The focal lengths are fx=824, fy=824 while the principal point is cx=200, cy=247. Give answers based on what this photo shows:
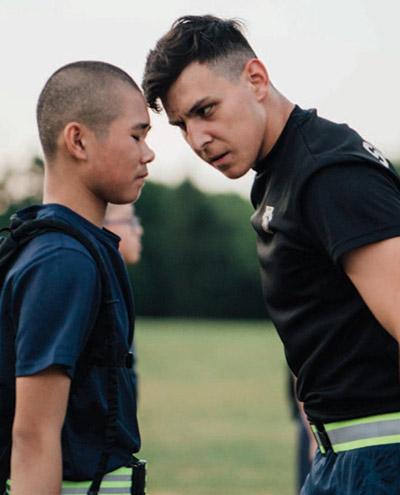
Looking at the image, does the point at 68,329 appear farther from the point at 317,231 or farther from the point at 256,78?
the point at 256,78

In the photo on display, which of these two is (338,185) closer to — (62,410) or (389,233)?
(389,233)

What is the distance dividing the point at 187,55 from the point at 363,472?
60.8 inches

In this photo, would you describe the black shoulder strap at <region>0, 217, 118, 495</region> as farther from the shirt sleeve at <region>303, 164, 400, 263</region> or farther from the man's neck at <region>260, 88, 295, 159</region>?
the man's neck at <region>260, 88, 295, 159</region>

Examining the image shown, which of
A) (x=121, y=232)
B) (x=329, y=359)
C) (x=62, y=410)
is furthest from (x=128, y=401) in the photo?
(x=121, y=232)

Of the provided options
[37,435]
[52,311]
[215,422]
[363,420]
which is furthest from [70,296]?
[215,422]

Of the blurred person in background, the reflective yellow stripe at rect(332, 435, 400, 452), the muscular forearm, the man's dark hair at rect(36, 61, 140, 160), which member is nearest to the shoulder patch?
the man's dark hair at rect(36, 61, 140, 160)

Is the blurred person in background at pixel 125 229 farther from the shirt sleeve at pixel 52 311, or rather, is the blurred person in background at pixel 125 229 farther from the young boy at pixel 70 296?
the shirt sleeve at pixel 52 311

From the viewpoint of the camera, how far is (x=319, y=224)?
2.51m

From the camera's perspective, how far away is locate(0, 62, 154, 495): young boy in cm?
222

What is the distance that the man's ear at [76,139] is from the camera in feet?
8.23

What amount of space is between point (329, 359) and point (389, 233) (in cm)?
52

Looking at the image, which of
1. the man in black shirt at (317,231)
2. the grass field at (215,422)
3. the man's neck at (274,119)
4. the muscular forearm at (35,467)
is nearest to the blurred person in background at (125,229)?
the man in black shirt at (317,231)

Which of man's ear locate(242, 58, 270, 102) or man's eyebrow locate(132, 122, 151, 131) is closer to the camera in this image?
man's eyebrow locate(132, 122, 151, 131)

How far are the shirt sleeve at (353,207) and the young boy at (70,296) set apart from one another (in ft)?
1.84
